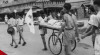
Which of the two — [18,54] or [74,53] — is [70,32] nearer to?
[74,53]

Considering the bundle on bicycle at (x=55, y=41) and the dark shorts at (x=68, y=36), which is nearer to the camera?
the dark shorts at (x=68, y=36)

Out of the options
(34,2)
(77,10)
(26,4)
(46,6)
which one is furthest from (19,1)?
(77,10)

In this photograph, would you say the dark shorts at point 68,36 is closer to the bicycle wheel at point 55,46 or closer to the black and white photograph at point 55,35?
the black and white photograph at point 55,35

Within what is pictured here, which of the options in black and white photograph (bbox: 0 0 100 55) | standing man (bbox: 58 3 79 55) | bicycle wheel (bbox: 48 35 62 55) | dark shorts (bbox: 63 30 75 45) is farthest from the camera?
bicycle wheel (bbox: 48 35 62 55)

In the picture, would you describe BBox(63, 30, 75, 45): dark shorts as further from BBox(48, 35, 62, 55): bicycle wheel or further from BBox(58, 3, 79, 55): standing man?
BBox(48, 35, 62, 55): bicycle wheel

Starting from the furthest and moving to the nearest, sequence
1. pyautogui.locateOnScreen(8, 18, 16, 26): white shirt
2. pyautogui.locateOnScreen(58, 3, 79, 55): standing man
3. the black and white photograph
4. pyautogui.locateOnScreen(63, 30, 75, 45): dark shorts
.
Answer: pyautogui.locateOnScreen(8, 18, 16, 26): white shirt
pyautogui.locateOnScreen(63, 30, 75, 45): dark shorts
pyautogui.locateOnScreen(58, 3, 79, 55): standing man
the black and white photograph

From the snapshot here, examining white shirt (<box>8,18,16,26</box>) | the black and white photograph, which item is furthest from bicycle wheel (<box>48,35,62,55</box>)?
white shirt (<box>8,18,16,26</box>)

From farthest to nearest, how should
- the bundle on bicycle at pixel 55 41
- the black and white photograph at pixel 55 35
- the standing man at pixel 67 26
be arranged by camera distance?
the bundle on bicycle at pixel 55 41 → the standing man at pixel 67 26 → the black and white photograph at pixel 55 35

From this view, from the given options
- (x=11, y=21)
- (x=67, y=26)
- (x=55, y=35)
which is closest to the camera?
(x=67, y=26)

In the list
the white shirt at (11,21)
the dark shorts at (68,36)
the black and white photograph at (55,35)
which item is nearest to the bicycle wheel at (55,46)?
the black and white photograph at (55,35)

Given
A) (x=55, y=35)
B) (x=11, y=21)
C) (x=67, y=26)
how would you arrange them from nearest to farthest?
1. (x=67, y=26)
2. (x=55, y=35)
3. (x=11, y=21)

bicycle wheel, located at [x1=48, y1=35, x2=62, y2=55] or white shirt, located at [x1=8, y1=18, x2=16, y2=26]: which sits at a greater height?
white shirt, located at [x1=8, y1=18, x2=16, y2=26]

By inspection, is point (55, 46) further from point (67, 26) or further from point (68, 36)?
point (67, 26)

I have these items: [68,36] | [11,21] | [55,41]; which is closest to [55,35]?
[55,41]
